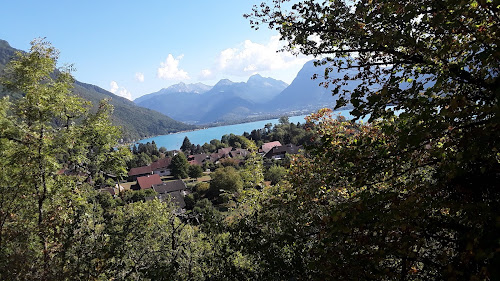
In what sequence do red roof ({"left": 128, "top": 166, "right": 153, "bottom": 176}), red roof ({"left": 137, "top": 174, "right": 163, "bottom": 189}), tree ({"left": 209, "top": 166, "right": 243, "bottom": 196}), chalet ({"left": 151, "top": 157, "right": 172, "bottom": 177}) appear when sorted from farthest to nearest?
chalet ({"left": 151, "top": 157, "right": 172, "bottom": 177})
red roof ({"left": 128, "top": 166, "right": 153, "bottom": 176})
red roof ({"left": 137, "top": 174, "right": 163, "bottom": 189})
tree ({"left": 209, "top": 166, "right": 243, "bottom": 196})

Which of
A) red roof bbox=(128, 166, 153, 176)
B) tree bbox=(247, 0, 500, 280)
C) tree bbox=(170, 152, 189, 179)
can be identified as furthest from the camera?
red roof bbox=(128, 166, 153, 176)

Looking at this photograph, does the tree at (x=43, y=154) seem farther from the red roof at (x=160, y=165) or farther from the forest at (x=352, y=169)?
the red roof at (x=160, y=165)

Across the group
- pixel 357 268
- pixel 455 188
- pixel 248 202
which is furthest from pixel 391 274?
pixel 248 202

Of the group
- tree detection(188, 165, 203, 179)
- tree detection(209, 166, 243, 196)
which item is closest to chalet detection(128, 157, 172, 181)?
tree detection(188, 165, 203, 179)

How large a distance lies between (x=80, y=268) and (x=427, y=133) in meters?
5.50

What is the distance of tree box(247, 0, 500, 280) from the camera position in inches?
87.0

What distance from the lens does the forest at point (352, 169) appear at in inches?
91.6

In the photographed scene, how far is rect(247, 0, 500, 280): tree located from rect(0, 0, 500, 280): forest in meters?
0.02

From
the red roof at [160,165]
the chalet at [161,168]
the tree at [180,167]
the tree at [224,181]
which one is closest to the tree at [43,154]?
the tree at [224,181]

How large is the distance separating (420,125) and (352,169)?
2.64 feet

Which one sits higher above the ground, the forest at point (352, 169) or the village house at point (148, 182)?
the forest at point (352, 169)

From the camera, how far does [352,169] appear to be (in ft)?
9.81

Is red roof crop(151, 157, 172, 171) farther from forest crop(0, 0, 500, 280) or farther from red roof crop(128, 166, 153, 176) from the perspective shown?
forest crop(0, 0, 500, 280)

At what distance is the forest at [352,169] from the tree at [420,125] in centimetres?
2
